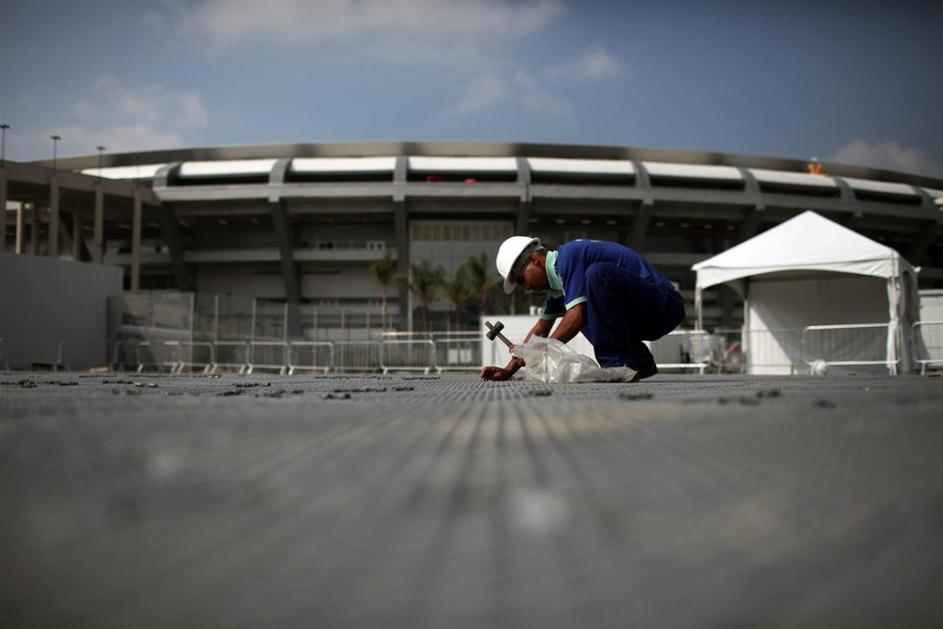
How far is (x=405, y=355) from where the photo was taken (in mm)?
19547

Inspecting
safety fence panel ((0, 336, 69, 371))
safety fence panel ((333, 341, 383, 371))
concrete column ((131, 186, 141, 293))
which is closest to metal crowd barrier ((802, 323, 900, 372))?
safety fence panel ((333, 341, 383, 371))

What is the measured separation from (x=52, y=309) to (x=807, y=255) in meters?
18.6

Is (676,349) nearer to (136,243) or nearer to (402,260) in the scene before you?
(402,260)

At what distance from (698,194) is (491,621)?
128 ft

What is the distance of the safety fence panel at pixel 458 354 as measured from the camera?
17872 millimetres

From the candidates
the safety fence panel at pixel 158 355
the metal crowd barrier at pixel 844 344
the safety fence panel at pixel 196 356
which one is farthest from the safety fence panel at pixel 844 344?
the safety fence panel at pixel 158 355

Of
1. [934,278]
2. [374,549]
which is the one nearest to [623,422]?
[374,549]

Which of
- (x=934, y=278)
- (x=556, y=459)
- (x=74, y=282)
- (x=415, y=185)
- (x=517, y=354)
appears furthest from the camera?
(x=934, y=278)

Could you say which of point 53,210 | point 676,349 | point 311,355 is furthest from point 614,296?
point 53,210

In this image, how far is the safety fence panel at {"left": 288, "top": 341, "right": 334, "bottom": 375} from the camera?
18.4 m

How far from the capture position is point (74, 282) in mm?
Result: 20500

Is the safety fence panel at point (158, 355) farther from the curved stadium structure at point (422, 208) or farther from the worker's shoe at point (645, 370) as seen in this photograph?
the curved stadium structure at point (422, 208)

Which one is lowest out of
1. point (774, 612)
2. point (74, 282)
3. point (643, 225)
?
point (774, 612)

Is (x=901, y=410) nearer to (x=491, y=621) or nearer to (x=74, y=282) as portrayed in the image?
(x=491, y=621)
